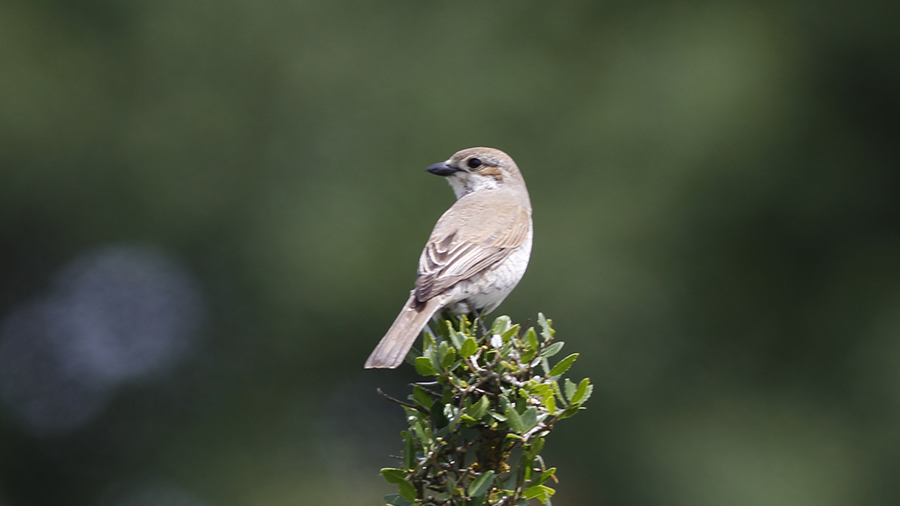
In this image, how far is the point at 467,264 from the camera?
3.49m

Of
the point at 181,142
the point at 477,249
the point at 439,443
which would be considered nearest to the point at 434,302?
the point at 477,249

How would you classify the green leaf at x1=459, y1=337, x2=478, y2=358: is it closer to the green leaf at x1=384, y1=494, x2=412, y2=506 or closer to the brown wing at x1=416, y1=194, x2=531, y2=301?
the green leaf at x1=384, y1=494, x2=412, y2=506

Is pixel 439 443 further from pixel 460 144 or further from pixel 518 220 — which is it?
pixel 460 144

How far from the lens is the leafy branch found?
2057 mm

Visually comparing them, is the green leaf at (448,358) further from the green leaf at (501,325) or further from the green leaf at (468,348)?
the green leaf at (501,325)

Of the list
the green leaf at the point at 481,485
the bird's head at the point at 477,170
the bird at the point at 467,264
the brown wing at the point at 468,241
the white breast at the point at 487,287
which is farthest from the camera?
the bird's head at the point at 477,170

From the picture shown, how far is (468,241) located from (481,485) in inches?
69.1

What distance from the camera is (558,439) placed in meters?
8.98

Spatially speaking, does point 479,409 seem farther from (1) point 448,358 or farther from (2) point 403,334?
(2) point 403,334

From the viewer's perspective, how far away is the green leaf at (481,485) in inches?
78.7

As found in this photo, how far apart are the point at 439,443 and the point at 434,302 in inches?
45.3

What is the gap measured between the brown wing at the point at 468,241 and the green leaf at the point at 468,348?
1.01 metres

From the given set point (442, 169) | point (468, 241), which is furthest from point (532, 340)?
point (442, 169)

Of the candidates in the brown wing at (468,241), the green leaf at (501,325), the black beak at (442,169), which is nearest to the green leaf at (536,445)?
the green leaf at (501,325)
